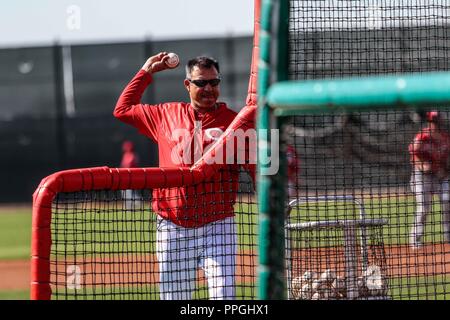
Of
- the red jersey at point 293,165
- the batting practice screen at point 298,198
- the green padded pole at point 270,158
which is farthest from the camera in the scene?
A: the batting practice screen at point 298,198

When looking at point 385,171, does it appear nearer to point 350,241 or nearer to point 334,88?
point 350,241

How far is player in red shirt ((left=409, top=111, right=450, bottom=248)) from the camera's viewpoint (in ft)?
18.3

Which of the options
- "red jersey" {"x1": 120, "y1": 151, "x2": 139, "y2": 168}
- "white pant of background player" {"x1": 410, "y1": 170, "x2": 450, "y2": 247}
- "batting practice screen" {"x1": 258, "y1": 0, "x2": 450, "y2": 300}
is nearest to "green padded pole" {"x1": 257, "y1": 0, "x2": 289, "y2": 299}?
"batting practice screen" {"x1": 258, "y1": 0, "x2": 450, "y2": 300}

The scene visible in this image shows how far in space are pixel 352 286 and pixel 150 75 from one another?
1849 millimetres

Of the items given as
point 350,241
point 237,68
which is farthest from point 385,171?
point 237,68

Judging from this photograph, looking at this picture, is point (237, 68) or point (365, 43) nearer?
point (365, 43)

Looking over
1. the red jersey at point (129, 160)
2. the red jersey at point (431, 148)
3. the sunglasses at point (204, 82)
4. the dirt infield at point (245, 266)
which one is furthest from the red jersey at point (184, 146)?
the red jersey at point (129, 160)

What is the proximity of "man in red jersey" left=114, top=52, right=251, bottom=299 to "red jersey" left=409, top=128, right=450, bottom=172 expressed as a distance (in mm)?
1260

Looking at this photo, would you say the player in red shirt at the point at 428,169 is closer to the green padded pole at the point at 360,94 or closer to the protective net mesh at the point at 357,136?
the protective net mesh at the point at 357,136

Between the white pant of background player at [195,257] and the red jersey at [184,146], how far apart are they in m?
0.06

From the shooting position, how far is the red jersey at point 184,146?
511cm

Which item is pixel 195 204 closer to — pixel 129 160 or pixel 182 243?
pixel 182 243

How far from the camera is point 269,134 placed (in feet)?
10.2

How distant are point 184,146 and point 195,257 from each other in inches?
27.6
